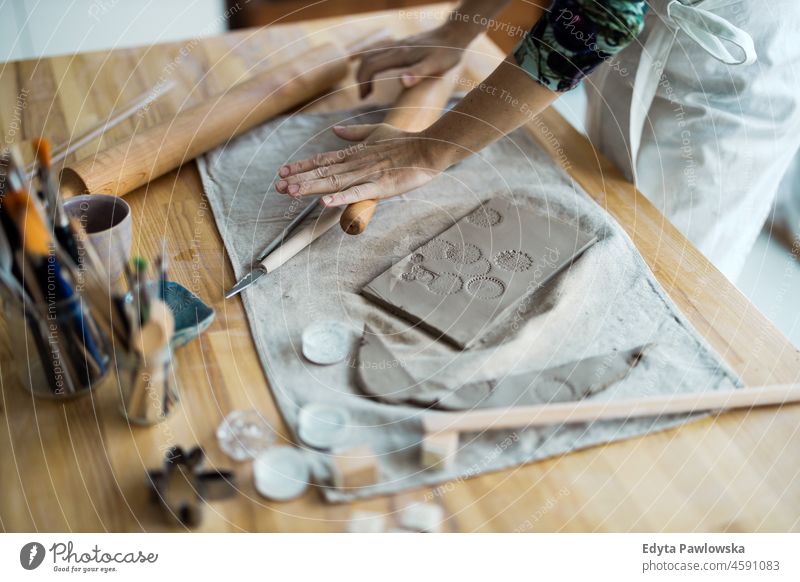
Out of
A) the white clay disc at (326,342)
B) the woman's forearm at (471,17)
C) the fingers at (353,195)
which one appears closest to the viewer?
the white clay disc at (326,342)

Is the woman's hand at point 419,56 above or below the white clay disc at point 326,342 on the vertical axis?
above

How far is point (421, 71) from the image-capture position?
852mm

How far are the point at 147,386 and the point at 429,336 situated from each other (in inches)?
8.3

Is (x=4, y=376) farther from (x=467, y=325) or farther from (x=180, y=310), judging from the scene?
(x=467, y=325)

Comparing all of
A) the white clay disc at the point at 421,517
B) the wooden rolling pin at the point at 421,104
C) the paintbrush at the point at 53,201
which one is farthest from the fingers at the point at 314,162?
the white clay disc at the point at 421,517

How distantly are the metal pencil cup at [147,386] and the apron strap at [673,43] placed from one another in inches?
20.7

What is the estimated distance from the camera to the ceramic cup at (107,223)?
545mm

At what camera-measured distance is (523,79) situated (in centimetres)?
65

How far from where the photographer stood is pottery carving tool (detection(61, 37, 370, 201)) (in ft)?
2.16

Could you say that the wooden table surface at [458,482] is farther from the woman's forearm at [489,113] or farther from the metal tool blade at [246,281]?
the woman's forearm at [489,113]

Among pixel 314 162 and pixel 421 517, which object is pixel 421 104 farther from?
→ pixel 421 517

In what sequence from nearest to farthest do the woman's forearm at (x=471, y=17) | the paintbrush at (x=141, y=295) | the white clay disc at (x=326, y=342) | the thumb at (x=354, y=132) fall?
the paintbrush at (x=141, y=295) < the white clay disc at (x=326, y=342) < the thumb at (x=354, y=132) < the woman's forearm at (x=471, y=17)

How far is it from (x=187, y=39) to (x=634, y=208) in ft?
2.06
